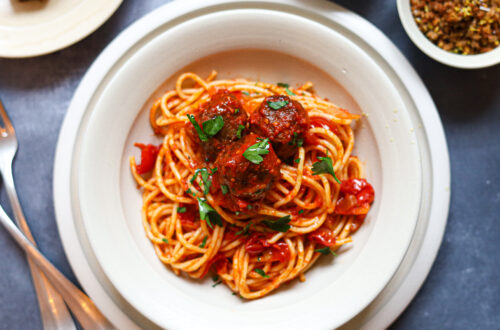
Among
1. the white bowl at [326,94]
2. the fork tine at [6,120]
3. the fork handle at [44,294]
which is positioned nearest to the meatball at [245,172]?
the white bowl at [326,94]

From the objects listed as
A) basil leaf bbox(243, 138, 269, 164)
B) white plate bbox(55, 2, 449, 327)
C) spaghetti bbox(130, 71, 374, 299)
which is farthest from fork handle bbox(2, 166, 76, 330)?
basil leaf bbox(243, 138, 269, 164)

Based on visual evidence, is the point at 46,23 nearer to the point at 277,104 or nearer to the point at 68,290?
the point at 277,104

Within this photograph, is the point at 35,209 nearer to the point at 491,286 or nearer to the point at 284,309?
the point at 284,309

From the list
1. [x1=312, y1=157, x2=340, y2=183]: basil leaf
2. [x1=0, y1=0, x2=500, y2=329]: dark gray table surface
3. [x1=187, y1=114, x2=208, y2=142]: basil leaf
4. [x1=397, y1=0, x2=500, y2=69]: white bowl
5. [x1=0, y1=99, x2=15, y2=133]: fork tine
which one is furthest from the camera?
[x1=0, y1=99, x2=15, y2=133]: fork tine

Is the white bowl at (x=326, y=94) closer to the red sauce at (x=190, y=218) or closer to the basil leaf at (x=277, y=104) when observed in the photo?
the red sauce at (x=190, y=218)

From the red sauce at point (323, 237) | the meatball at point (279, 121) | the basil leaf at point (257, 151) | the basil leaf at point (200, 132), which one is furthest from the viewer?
the red sauce at point (323, 237)

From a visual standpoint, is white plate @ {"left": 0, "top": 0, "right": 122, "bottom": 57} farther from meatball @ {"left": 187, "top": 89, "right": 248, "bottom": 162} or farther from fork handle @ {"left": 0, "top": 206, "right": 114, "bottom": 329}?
fork handle @ {"left": 0, "top": 206, "right": 114, "bottom": 329}
